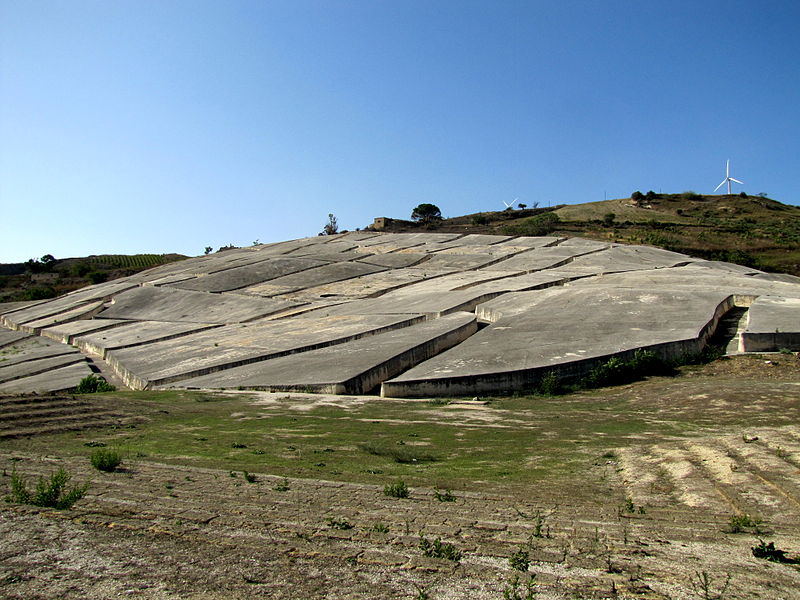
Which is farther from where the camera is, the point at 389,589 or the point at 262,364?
the point at 262,364

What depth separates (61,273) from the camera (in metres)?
57.6

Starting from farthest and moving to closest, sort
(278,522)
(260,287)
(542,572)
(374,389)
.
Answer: (260,287) → (374,389) → (278,522) → (542,572)

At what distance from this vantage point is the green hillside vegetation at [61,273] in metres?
48.6

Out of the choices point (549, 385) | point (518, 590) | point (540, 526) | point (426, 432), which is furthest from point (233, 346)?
point (518, 590)

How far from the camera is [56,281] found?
53.8 meters

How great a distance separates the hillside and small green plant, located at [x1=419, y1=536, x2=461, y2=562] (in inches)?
1731

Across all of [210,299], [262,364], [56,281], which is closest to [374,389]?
[262,364]

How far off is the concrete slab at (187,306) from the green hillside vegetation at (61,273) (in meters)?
16.7

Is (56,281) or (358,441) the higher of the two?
(56,281)

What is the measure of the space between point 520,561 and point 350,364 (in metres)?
11.5

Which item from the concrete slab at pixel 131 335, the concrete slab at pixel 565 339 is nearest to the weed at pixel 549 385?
the concrete slab at pixel 565 339

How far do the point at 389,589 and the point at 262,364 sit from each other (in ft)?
46.0

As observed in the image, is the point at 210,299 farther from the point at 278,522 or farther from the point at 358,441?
the point at 278,522

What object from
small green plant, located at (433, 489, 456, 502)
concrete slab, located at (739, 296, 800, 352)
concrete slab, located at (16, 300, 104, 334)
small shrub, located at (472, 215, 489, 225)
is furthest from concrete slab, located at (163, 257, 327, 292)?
small shrub, located at (472, 215, 489, 225)
